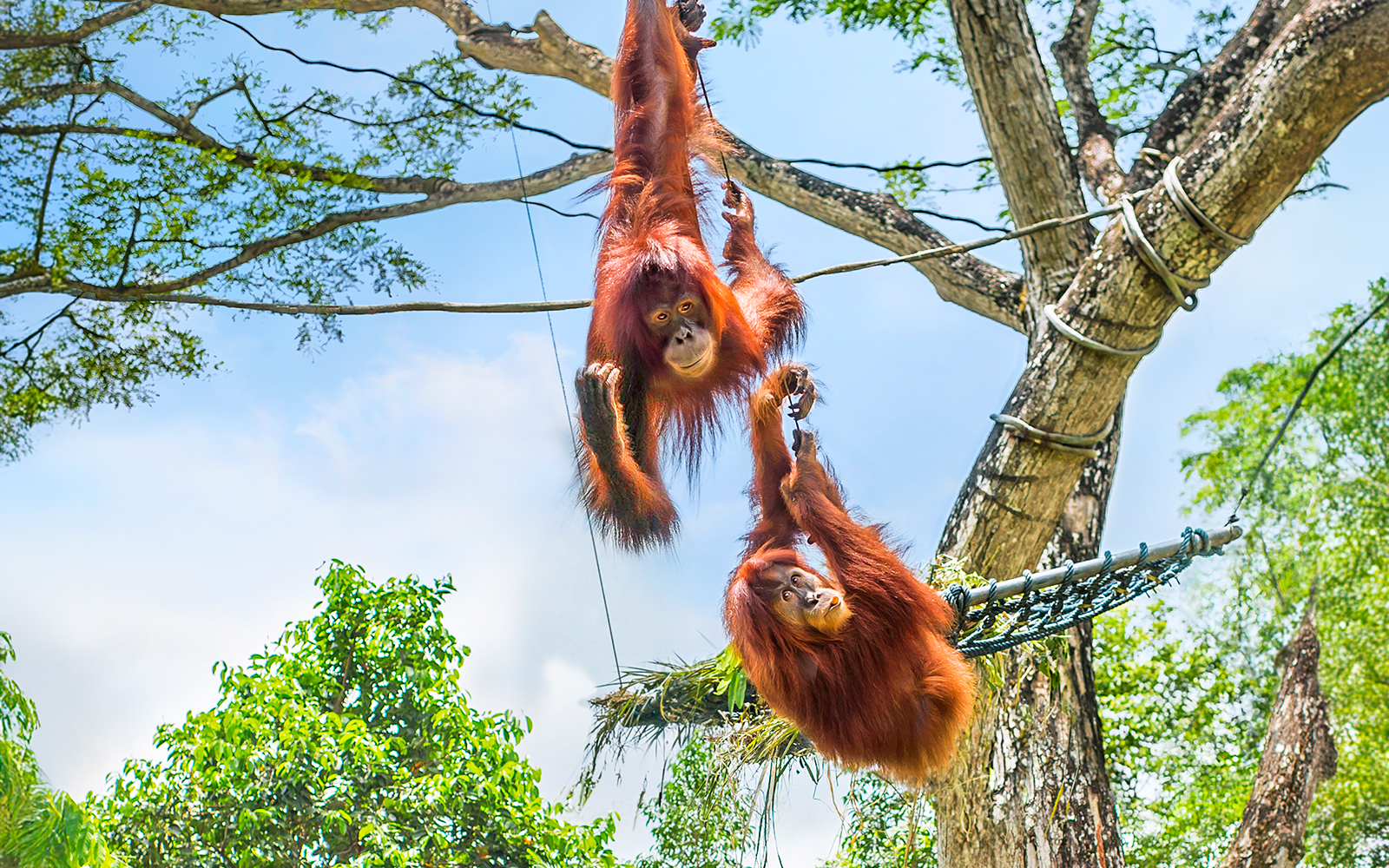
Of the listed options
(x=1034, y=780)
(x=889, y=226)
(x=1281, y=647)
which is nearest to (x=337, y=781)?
(x=1034, y=780)

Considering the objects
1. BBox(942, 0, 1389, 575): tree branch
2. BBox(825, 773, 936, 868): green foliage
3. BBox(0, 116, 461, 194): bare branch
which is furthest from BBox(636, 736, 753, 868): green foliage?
BBox(0, 116, 461, 194): bare branch

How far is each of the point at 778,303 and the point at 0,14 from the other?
180 inches

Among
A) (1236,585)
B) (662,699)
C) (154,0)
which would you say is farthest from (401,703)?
(1236,585)

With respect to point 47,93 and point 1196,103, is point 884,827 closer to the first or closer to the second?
point 1196,103

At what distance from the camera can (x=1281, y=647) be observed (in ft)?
20.7

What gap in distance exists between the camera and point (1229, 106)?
2.50m

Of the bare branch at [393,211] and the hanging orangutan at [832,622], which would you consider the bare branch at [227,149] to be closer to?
the bare branch at [393,211]

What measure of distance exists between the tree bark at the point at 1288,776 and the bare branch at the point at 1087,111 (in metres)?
1.97

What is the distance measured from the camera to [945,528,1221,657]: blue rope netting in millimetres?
1984

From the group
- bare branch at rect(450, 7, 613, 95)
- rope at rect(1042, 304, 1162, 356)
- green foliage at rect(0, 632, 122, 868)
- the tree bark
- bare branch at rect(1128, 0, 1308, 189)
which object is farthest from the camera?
bare branch at rect(450, 7, 613, 95)

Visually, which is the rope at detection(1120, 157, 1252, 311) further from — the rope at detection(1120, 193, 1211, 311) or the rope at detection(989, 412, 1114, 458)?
the rope at detection(989, 412, 1114, 458)

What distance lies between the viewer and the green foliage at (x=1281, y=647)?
611 cm

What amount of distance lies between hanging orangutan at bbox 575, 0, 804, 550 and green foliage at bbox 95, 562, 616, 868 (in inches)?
101

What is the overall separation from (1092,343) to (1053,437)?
23 cm
